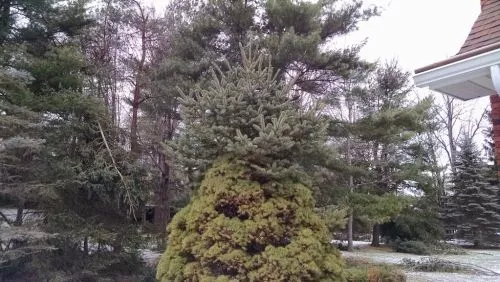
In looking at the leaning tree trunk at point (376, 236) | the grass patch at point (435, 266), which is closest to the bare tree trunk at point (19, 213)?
the grass patch at point (435, 266)

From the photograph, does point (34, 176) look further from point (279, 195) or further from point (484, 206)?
point (484, 206)

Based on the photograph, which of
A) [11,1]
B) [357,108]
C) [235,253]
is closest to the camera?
[235,253]

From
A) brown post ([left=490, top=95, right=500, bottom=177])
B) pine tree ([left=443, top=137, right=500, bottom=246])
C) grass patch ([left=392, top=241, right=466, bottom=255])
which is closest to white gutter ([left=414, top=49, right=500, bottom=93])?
brown post ([left=490, top=95, right=500, bottom=177])

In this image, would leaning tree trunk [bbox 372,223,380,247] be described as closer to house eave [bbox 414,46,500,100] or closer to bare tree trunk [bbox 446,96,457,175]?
bare tree trunk [bbox 446,96,457,175]

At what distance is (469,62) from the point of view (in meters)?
3.37

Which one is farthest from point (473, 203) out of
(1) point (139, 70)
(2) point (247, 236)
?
(2) point (247, 236)

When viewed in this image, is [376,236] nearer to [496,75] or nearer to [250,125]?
[250,125]

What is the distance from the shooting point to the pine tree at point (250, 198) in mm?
3924

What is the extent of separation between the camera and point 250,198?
13.5 feet

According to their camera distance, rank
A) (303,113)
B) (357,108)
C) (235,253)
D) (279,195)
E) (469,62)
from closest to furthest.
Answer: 1. (469,62)
2. (235,253)
3. (279,195)
4. (303,113)
5. (357,108)

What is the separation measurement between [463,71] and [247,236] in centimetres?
229

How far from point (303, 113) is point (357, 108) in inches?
459

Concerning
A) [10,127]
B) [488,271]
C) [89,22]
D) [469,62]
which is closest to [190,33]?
[89,22]

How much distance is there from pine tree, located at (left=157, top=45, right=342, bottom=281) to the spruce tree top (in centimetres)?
1
